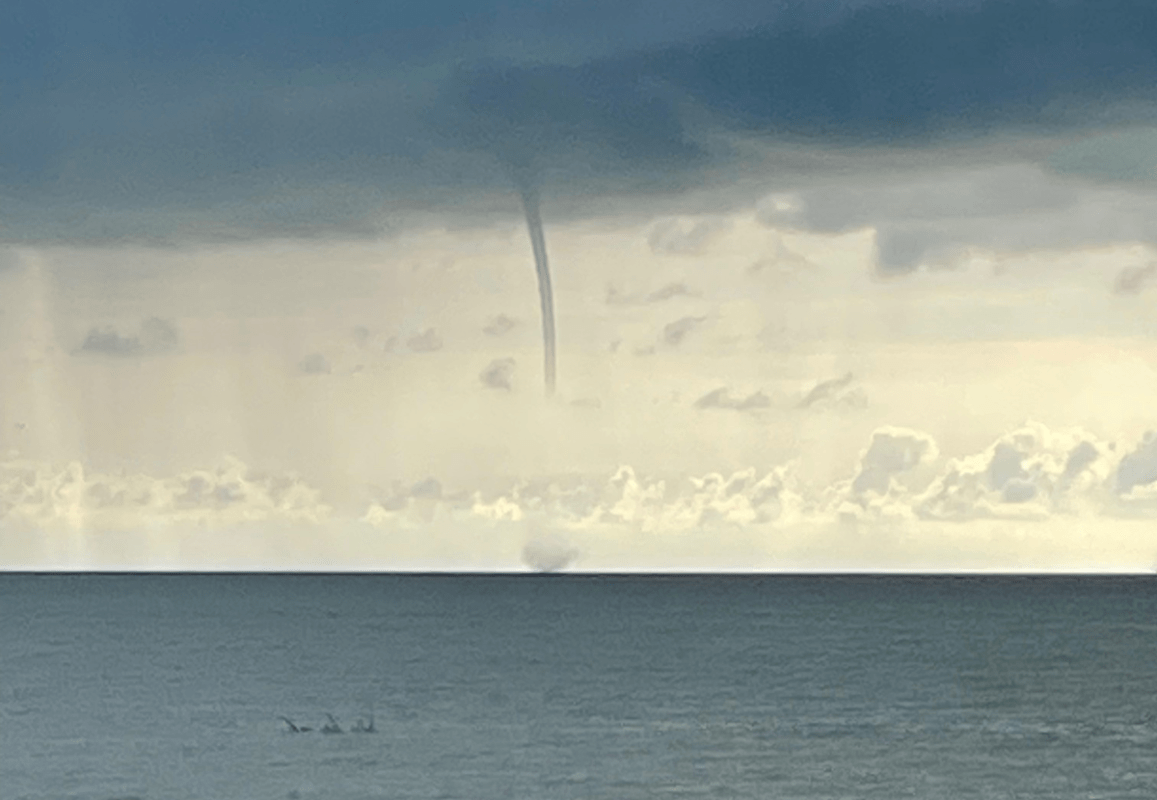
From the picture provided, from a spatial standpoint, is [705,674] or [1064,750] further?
[705,674]

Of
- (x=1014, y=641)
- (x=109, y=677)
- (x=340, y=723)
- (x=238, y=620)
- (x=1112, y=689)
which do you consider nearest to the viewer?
(x=340, y=723)

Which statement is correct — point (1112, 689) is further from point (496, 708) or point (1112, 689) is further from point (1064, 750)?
point (496, 708)

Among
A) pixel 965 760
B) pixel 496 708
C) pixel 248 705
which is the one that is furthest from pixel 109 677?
pixel 965 760

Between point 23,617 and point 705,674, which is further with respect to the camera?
point 23,617

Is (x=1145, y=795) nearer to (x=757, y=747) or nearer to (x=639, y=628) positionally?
(x=757, y=747)

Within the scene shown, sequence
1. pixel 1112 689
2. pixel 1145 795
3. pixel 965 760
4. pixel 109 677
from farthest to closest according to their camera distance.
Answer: pixel 109 677
pixel 1112 689
pixel 965 760
pixel 1145 795

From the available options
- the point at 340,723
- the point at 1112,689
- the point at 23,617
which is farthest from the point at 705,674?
the point at 23,617
